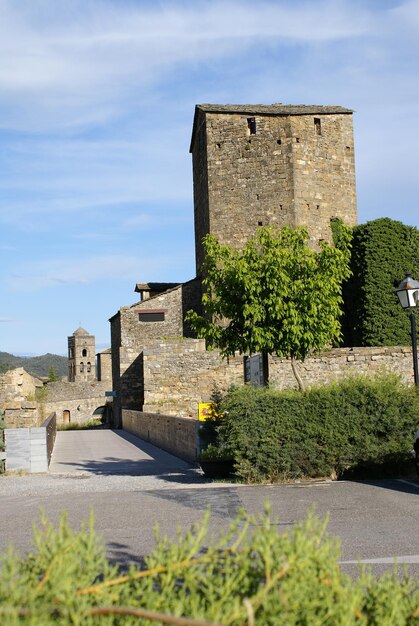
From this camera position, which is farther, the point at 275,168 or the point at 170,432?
the point at 275,168

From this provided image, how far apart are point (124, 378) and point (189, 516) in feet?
90.6

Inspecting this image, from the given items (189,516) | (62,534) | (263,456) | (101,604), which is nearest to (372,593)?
(101,604)

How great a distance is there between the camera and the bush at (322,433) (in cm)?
1264

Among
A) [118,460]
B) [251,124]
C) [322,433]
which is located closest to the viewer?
[322,433]

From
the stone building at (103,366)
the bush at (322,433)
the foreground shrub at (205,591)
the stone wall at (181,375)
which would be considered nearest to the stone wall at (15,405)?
the bush at (322,433)

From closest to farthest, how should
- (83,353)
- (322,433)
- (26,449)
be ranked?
(322,433)
(26,449)
(83,353)

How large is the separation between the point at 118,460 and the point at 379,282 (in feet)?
52.9

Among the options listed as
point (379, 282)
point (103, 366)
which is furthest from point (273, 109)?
point (103, 366)

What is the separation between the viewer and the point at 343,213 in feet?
120

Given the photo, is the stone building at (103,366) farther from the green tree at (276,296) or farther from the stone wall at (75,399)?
the green tree at (276,296)

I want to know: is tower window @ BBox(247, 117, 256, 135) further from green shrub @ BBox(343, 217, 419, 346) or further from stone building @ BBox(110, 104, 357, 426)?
green shrub @ BBox(343, 217, 419, 346)

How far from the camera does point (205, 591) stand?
3057mm

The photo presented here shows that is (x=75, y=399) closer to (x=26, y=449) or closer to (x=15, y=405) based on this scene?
(x=15, y=405)

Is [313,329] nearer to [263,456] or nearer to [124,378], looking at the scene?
[263,456]
